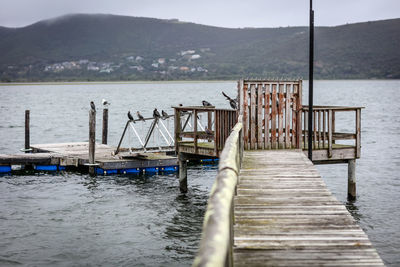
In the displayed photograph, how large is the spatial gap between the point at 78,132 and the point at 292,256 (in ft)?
164

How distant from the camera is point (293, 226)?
6.87 m

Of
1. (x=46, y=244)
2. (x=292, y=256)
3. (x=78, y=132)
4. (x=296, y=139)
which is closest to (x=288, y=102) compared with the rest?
(x=296, y=139)

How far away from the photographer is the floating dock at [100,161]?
23047 mm

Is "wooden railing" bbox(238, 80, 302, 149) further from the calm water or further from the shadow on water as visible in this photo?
the shadow on water

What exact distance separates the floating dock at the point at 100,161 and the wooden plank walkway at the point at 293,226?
1327cm

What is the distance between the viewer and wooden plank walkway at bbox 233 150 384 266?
5.81 m

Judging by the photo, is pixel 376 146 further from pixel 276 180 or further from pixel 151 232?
pixel 276 180

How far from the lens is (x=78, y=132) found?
54312mm

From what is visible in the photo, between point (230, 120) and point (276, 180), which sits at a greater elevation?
point (230, 120)

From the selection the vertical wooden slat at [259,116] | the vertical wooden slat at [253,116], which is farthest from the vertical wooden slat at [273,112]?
the vertical wooden slat at [253,116]

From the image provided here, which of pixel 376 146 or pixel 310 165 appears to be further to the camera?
pixel 376 146

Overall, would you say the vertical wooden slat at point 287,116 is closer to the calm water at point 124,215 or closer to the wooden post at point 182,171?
the calm water at point 124,215

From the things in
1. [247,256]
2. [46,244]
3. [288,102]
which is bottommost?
[46,244]

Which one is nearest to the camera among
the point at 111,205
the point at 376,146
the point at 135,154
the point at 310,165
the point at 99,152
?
the point at 310,165
